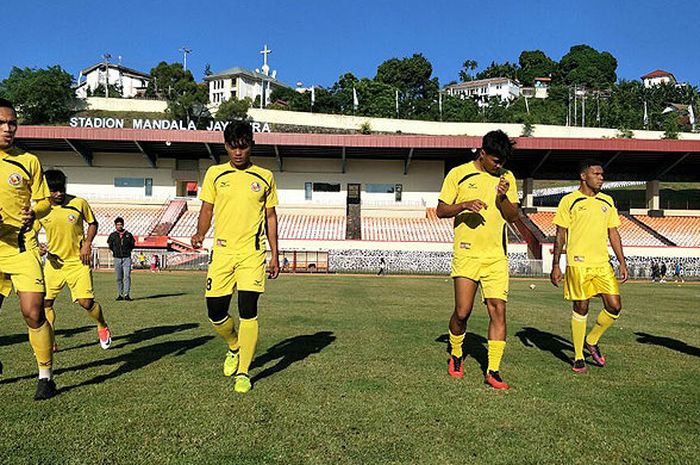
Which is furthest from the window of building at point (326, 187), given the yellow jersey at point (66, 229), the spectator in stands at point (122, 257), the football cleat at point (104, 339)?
the football cleat at point (104, 339)

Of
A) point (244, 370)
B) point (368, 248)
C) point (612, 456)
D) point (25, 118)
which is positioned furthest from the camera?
point (25, 118)

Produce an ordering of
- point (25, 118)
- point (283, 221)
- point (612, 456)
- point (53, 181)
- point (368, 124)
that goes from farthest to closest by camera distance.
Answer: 1. point (25, 118)
2. point (368, 124)
3. point (283, 221)
4. point (53, 181)
5. point (612, 456)

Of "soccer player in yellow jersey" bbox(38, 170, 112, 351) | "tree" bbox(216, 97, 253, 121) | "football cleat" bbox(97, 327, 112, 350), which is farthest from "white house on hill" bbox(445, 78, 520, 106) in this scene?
"football cleat" bbox(97, 327, 112, 350)

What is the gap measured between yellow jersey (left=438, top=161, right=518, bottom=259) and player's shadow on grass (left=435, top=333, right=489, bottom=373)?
1306 millimetres

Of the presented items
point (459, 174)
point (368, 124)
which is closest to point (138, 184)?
point (368, 124)

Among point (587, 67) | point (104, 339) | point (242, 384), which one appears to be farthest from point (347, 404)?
point (587, 67)

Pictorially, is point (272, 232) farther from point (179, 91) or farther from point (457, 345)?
point (179, 91)

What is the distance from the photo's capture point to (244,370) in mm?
4934

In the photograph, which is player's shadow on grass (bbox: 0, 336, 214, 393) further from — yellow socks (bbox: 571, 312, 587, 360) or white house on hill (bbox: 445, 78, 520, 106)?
white house on hill (bbox: 445, 78, 520, 106)

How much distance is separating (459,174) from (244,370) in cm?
285

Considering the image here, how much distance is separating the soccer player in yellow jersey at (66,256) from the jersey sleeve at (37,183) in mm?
2102

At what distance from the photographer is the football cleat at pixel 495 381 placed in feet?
16.4

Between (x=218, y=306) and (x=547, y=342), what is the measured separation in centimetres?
494

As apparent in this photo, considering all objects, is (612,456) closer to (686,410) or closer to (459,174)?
(686,410)
